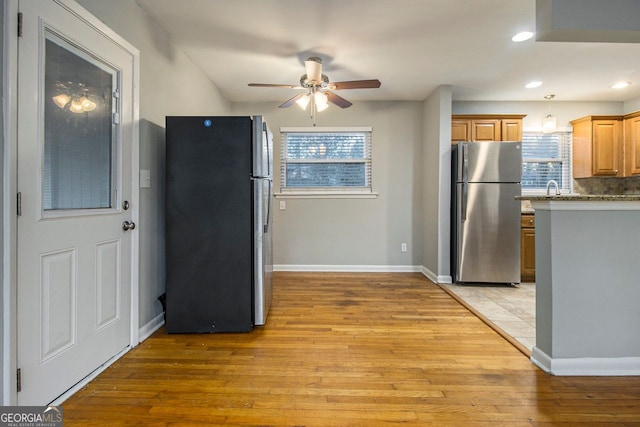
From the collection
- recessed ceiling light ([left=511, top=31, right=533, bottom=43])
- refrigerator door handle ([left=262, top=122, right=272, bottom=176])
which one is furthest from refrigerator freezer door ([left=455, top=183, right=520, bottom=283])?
refrigerator door handle ([left=262, top=122, right=272, bottom=176])

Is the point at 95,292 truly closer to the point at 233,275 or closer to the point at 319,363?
the point at 233,275

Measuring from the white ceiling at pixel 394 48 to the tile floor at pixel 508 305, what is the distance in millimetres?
2520

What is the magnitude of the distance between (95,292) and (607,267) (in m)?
3.11

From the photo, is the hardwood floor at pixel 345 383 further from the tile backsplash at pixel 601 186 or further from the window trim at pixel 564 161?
the tile backsplash at pixel 601 186

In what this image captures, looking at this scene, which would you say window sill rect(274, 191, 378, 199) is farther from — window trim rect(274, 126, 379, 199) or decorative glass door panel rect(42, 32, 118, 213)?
decorative glass door panel rect(42, 32, 118, 213)

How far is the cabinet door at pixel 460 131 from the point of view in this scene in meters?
4.42

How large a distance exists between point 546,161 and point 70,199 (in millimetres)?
5711

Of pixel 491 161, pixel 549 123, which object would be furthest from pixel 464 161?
pixel 549 123

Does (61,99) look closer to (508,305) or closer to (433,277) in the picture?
(508,305)

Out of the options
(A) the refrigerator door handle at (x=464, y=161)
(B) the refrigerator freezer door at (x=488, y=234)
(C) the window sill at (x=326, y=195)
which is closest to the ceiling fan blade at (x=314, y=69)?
(C) the window sill at (x=326, y=195)

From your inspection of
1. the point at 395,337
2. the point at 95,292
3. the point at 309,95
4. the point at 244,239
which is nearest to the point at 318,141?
the point at 309,95

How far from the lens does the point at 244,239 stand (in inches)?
101

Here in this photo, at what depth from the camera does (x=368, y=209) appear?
15.9ft

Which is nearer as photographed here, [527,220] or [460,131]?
[527,220]
